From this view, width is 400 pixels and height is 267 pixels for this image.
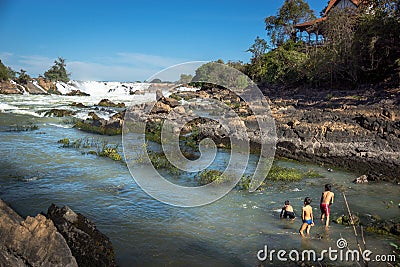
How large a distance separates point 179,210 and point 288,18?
46.1 metres

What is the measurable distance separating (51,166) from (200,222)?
327 inches

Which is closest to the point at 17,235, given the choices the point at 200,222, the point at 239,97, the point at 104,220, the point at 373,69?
the point at 104,220

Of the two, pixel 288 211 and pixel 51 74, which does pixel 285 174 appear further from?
pixel 51 74

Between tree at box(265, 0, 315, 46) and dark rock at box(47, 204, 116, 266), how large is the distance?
47.9 meters

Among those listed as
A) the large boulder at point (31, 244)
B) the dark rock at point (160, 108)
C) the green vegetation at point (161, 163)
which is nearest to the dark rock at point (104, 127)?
the dark rock at point (160, 108)

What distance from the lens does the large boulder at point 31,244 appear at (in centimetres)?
495

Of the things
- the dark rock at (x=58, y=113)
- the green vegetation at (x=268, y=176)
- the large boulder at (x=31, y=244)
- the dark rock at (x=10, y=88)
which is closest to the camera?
the large boulder at (x=31, y=244)

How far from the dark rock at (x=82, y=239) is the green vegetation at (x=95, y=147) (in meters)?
9.22

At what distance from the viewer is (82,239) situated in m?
6.07

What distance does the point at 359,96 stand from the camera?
81.5 feet

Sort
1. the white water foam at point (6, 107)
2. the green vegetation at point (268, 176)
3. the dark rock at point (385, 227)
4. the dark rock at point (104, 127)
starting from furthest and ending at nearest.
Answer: the white water foam at point (6, 107)
the dark rock at point (104, 127)
the green vegetation at point (268, 176)
the dark rock at point (385, 227)

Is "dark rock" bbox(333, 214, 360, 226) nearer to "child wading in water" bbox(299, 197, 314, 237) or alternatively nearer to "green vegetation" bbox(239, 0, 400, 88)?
"child wading in water" bbox(299, 197, 314, 237)

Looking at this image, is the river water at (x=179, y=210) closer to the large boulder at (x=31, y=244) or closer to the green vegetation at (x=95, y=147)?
the green vegetation at (x=95, y=147)

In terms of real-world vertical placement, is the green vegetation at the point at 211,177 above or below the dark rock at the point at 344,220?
above
